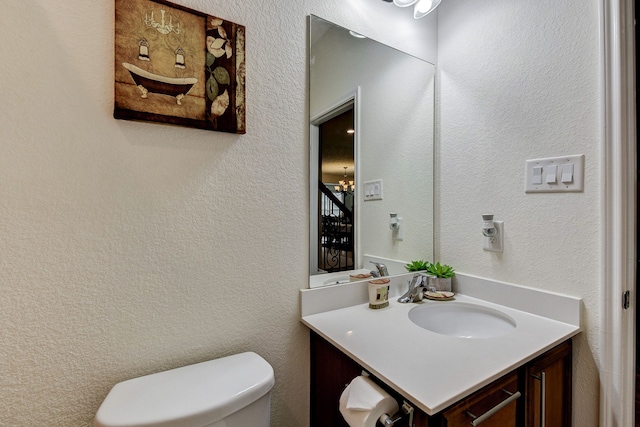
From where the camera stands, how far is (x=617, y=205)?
0.90 metres

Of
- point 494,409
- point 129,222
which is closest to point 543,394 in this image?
point 494,409

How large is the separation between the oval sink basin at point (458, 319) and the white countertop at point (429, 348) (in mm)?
65

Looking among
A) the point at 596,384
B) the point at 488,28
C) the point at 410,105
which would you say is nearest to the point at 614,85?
the point at 488,28

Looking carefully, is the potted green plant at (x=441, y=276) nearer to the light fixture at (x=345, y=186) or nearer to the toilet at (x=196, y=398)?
the light fixture at (x=345, y=186)

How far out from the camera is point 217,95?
0.94 m

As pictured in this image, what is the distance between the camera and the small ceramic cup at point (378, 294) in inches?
45.6

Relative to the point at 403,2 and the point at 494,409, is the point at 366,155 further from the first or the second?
the point at 494,409

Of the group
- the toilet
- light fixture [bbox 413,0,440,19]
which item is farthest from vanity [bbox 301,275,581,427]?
light fixture [bbox 413,0,440,19]

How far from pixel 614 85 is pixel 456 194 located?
63 cm

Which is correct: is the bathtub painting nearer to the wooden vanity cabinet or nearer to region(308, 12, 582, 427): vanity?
region(308, 12, 582, 427): vanity

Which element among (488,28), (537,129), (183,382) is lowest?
(183,382)

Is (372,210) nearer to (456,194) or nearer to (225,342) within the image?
(456,194)

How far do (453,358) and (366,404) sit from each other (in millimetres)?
Answer: 278

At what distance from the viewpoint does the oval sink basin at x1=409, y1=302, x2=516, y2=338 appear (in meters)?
1.16
